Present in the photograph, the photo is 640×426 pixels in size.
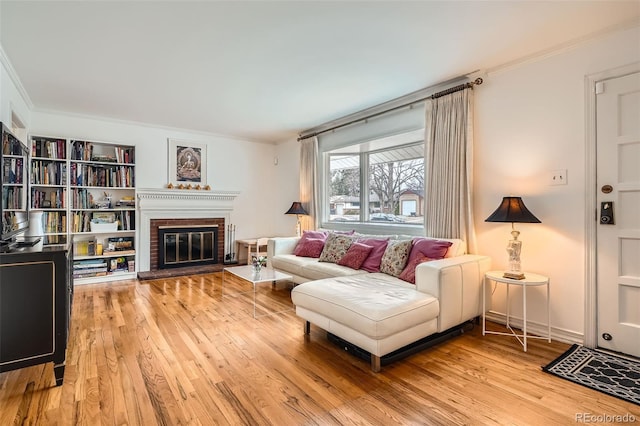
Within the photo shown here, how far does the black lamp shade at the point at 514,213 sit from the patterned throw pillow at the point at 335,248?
171 cm

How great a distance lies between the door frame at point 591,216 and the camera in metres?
2.51

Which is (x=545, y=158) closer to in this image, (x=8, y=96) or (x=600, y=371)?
(x=600, y=371)

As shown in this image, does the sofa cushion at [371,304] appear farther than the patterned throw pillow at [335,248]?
No

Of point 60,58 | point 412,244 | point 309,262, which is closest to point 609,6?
point 412,244

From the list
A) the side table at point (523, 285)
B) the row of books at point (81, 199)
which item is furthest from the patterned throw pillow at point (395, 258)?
the row of books at point (81, 199)

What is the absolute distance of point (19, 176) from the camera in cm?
281

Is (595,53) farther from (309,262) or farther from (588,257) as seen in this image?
(309,262)

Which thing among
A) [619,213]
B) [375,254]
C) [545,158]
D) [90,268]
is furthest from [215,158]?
[619,213]

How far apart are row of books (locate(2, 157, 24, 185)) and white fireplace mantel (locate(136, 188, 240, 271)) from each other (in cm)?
215

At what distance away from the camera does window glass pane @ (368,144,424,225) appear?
409cm

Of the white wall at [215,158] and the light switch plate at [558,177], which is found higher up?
the white wall at [215,158]

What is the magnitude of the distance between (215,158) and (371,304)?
184 inches

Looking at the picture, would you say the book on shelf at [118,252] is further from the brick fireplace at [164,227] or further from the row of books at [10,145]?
the row of books at [10,145]

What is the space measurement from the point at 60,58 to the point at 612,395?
4887mm
